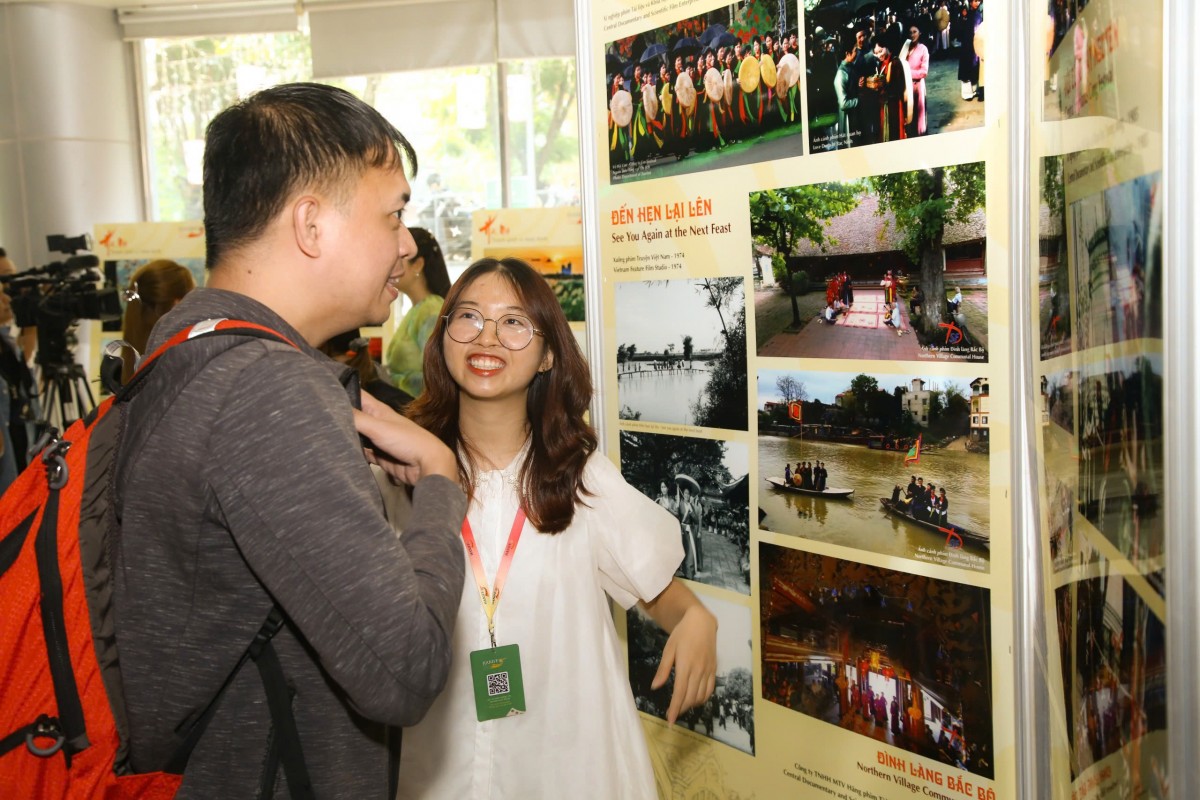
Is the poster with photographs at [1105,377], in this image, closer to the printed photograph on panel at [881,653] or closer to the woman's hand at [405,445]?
the printed photograph on panel at [881,653]

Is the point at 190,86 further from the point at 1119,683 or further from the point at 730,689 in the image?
the point at 1119,683

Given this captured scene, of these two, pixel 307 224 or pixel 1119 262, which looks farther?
pixel 307 224

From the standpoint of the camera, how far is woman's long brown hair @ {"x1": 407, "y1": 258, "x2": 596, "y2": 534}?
1816mm

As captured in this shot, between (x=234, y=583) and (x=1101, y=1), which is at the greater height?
(x=1101, y=1)

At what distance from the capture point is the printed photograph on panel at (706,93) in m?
1.60

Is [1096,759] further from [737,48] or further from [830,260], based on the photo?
[737,48]

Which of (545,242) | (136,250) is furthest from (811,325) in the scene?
(136,250)

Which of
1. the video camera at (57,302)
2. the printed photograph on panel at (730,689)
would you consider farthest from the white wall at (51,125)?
the printed photograph on panel at (730,689)

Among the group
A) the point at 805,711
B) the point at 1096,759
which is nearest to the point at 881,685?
the point at 805,711

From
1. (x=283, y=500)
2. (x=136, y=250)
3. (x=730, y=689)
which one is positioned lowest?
(x=730, y=689)

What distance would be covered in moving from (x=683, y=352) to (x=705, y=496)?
0.29 m

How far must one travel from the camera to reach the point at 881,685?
1.56 metres

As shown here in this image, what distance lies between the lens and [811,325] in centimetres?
160

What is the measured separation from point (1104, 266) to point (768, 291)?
83 centimetres
